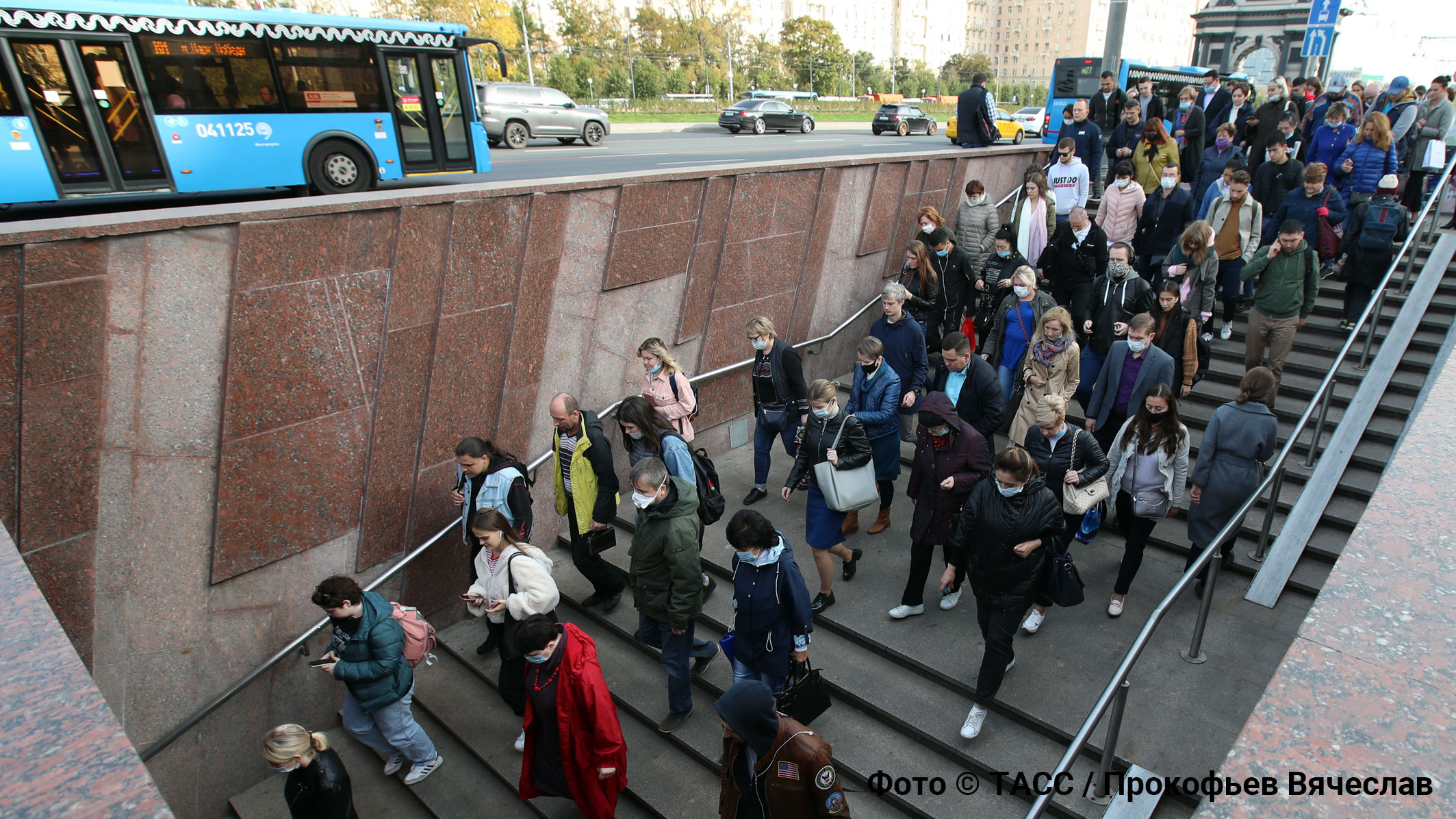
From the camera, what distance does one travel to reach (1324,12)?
15.2m

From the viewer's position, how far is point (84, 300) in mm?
4289

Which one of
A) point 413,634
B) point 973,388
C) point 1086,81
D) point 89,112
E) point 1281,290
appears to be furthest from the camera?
point 1086,81

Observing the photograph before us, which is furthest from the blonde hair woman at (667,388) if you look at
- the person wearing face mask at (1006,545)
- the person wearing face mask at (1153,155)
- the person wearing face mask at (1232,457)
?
the person wearing face mask at (1153,155)

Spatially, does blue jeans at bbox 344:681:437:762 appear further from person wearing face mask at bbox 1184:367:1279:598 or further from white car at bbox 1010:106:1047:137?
white car at bbox 1010:106:1047:137

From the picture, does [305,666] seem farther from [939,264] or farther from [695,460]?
[939,264]

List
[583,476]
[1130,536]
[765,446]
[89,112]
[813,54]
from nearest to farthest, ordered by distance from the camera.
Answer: [1130,536] < [583,476] < [765,446] < [89,112] < [813,54]

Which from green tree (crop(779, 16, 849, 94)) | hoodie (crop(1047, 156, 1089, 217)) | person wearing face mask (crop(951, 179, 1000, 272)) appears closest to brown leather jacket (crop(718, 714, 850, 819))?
person wearing face mask (crop(951, 179, 1000, 272))

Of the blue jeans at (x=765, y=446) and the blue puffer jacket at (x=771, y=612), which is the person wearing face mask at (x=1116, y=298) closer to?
the blue jeans at (x=765, y=446)

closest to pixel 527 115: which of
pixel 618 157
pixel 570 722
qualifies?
pixel 618 157

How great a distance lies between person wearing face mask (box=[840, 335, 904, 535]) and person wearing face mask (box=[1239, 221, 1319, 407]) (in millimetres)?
3456

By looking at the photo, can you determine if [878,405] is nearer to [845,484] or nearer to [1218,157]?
[845,484]

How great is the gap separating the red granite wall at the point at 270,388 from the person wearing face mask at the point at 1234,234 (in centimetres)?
490

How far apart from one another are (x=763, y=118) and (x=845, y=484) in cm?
2866

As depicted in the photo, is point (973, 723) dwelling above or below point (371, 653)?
below
